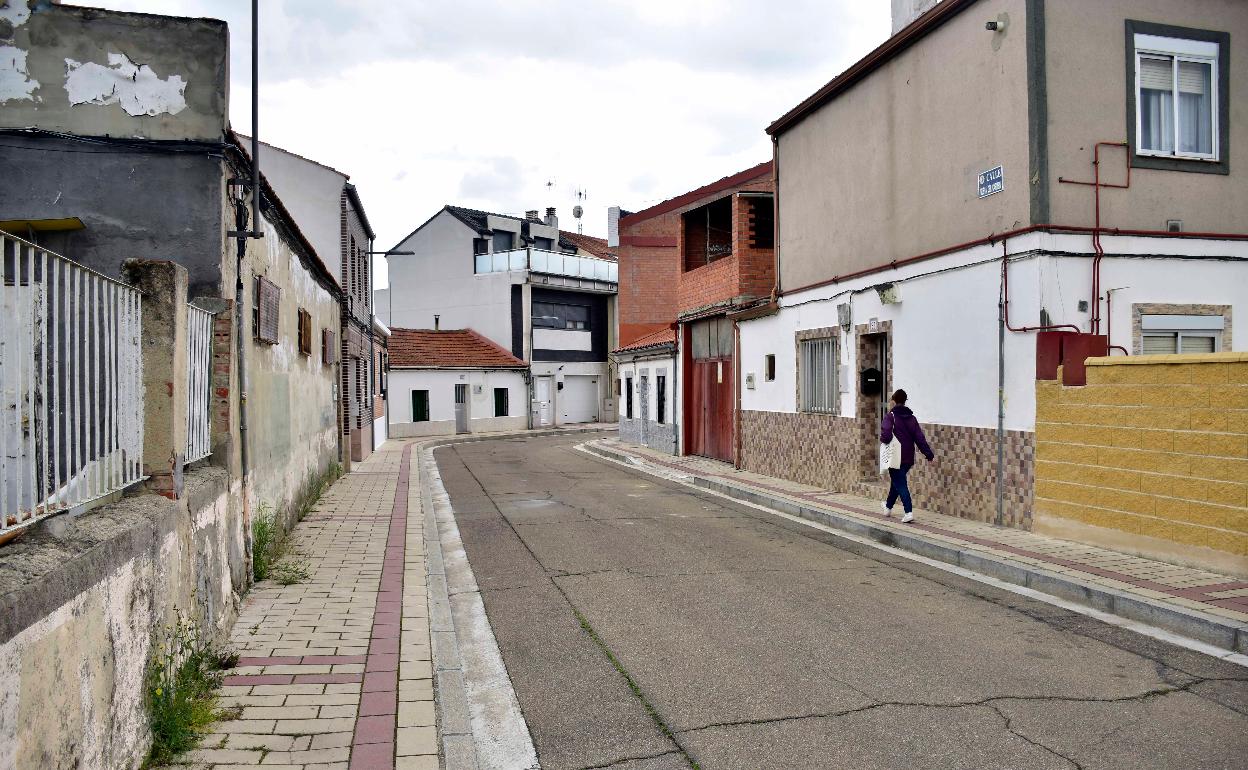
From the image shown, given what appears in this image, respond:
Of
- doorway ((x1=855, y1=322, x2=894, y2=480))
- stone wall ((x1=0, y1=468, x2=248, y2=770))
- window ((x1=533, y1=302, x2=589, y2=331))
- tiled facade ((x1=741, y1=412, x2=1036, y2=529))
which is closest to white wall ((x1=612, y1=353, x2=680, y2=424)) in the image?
tiled facade ((x1=741, y1=412, x2=1036, y2=529))

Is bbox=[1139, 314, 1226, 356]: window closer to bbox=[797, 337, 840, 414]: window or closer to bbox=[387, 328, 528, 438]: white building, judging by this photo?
bbox=[797, 337, 840, 414]: window

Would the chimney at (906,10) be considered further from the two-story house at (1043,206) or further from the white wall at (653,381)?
the white wall at (653,381)

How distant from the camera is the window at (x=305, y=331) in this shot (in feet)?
37.3

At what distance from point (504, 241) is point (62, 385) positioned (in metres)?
39.9

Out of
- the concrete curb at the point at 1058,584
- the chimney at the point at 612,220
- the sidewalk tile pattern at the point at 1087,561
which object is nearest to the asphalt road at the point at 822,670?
the concrete curb at the point at 1058,584

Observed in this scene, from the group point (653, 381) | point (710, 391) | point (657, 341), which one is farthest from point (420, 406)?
point (710, 391)

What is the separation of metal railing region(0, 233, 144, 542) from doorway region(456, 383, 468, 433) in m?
32.4

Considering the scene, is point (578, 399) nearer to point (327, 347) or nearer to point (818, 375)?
point (327, 347)

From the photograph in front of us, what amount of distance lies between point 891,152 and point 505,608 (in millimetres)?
8703

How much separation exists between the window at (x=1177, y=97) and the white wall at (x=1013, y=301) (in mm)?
1061

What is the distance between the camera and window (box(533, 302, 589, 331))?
41.6 meters

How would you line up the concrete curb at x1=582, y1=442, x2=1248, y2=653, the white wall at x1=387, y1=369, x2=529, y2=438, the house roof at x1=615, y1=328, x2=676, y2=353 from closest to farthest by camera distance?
the concrete curb at x1=582, y1=442, x2=1248, y2=653 → the house roof at x1=615, y1=328, x2=676, y2=353 → the white wall at x1=387, y1=369, x2=529, y2=438

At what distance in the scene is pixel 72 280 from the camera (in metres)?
3.81

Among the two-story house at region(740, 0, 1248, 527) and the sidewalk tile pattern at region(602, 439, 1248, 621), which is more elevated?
the two-story house at region(740, 0, 1248, 527)
